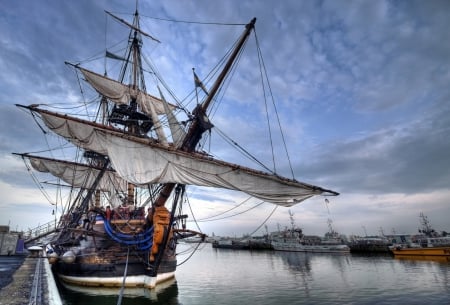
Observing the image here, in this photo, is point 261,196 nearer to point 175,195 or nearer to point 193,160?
point 193,160

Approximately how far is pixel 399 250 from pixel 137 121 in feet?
141

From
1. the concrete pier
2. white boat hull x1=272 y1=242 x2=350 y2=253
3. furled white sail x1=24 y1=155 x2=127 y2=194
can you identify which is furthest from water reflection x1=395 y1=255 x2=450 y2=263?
furled white sail x1=24 y1=155 x2=127 y2=194

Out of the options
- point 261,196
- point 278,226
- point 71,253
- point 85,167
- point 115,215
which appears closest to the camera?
point 261,196

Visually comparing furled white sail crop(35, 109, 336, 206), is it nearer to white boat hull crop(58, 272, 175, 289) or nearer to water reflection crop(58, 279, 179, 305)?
white boat hull crop(58, 272, 175, 289)

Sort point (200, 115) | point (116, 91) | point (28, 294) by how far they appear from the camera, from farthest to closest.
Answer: point (116, 91), point (200, 115), point (28, 294)

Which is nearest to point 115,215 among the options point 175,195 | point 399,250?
point 175,195

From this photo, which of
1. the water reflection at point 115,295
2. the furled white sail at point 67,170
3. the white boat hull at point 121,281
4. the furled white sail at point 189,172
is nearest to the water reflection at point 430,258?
the furled white sail at point 189,172

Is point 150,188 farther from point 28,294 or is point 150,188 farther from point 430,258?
point 430,258

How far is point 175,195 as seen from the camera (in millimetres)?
15312

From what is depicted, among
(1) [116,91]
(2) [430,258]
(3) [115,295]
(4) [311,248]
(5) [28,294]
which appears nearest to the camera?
(5) [28,294]

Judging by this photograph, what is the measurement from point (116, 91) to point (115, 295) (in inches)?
764

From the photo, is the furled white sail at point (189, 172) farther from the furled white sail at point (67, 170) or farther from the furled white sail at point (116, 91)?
the furled white sail at point (67, 170)

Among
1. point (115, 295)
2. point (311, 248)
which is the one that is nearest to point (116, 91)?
point (115, 295)

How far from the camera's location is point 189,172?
1386cm
